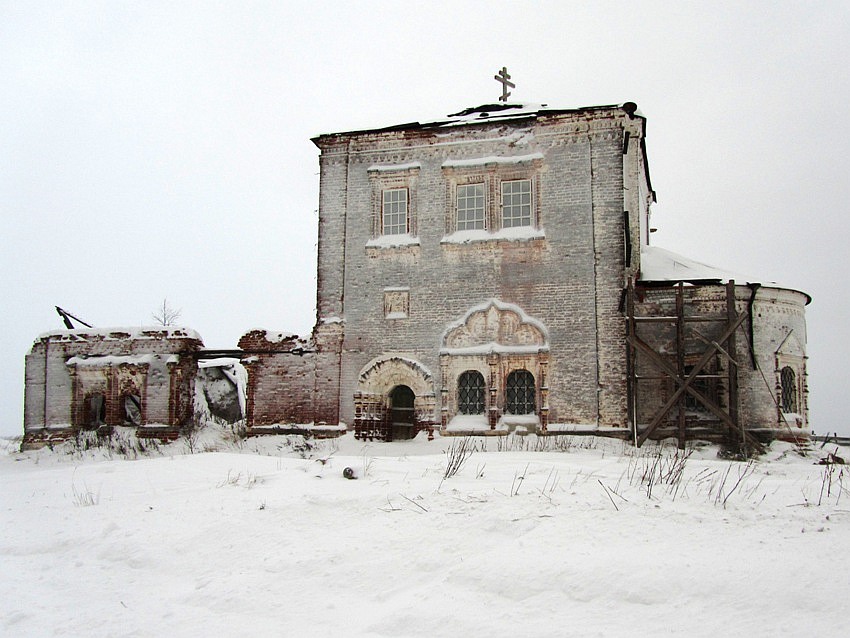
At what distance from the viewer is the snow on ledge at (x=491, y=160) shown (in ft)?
53.3

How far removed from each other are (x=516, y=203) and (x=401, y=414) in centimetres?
538

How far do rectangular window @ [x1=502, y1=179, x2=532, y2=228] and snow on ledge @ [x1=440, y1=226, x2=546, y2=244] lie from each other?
194mm

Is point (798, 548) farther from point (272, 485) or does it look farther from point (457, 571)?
point (272, 485)

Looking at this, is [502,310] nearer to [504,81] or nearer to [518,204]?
[518,204]

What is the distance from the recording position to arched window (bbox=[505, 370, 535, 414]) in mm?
15672

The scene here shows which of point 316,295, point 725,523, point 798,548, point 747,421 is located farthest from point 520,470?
point 316,295

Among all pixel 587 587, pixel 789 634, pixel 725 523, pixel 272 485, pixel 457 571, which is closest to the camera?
pixel 789 634

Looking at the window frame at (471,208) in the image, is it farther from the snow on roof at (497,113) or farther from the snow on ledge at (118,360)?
the snow on ledge at (118,360)

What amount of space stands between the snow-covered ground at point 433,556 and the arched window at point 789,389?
907 cm

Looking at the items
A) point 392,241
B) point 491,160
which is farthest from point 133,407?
point 491,160

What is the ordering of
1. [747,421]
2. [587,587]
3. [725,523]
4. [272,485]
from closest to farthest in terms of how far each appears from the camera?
1. [587,587]
2. [725,523]
3. [272,485]
4. [747,421]

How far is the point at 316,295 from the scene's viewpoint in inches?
677

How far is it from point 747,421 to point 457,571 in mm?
11843

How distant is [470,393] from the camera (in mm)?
16078
